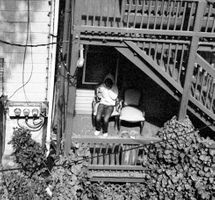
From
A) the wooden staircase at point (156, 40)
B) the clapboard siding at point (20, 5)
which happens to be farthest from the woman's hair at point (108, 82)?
the clapboard siding at point (20, 5)

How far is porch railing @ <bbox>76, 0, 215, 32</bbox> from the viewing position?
9.05 metres

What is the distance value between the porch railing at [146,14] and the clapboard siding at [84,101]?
2418mm

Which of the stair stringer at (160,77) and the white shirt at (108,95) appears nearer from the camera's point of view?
the stair stringer at (160,77)

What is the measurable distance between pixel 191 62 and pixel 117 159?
265cm

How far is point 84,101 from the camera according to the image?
38.2ft

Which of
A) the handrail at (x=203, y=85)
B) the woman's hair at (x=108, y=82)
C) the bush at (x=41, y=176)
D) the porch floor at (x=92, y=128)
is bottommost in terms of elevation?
the bush at (x=41, y=176)

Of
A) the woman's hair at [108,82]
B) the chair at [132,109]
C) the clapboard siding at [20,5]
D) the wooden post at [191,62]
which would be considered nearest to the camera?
the wooden post at [191,62]

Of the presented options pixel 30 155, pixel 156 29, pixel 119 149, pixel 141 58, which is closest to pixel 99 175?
pixel 119 149

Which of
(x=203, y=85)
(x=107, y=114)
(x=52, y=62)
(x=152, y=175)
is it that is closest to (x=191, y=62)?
(x=203, y=85)

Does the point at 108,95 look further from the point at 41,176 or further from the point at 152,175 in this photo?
the point at 41,176

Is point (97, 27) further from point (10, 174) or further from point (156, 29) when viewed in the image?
point (10, 174)

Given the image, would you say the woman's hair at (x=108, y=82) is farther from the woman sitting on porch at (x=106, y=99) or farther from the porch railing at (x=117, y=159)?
the porch railing at (x=117, y=159)

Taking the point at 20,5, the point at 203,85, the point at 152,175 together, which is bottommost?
the point at 152,175

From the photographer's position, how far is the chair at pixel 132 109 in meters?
11.1
